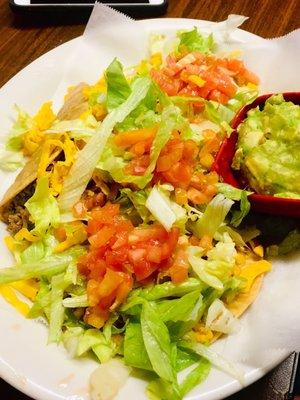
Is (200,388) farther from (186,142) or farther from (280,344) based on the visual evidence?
(186,142)

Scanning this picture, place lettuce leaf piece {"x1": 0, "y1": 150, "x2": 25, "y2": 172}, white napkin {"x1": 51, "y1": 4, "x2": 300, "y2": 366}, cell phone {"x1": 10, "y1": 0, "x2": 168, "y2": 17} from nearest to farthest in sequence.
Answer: white napkin {"x1": 51, "y1": 4, "x2": 300, "y2": 366} → lettuce leaf piece {"x1": 0, "y1": 150, "x2": 25, "y2": 172} → cell phone {"x1": 10, "y1": 0, "x2": 168, "y2": 17}

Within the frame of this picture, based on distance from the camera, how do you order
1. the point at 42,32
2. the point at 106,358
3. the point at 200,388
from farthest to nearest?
the point at 42,32, the point at 106,358, the point at 200,388

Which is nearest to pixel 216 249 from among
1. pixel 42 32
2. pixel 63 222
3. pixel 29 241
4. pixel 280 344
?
pixel 280 344

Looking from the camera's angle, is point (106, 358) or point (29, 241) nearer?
point (106, 358)

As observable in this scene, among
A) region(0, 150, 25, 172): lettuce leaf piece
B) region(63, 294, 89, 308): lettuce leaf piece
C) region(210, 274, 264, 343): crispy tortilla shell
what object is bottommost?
region(210, 274, 264, 343): crispy tortilla shell

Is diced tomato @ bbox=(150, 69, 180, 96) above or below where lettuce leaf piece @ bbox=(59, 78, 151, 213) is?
above

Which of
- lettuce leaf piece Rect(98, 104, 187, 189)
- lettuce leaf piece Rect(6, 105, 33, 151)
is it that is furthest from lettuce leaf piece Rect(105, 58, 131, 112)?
lettuce leaf piece Rect(6, 105, 33, 151)

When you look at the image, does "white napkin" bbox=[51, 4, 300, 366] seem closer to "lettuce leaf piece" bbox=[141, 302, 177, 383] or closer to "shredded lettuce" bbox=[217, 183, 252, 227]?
"shredded lettuce" bbox=[217, 183, 252, 227]

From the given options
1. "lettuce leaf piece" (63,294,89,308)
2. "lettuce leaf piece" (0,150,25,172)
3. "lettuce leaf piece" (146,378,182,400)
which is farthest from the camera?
"lettuce leaf piece" (0,150,25,172)
